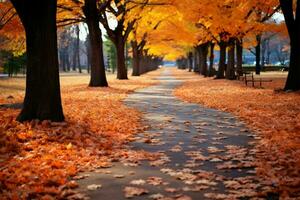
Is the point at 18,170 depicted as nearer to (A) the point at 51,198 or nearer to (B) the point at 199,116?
(A) the point at 51,198

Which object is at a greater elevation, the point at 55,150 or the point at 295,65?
the point at 295,65

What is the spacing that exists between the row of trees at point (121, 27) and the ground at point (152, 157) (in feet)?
→ 3.19

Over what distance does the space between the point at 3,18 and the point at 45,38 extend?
20554 mm

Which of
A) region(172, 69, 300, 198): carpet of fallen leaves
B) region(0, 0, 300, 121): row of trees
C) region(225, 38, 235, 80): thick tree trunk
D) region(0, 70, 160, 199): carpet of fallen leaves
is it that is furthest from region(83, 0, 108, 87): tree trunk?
region(0, 70, 160, 199): carpet of fallen leaves

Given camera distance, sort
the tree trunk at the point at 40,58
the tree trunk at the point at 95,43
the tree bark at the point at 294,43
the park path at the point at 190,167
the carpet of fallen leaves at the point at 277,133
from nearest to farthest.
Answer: the park path at the point at 190,167 < the carpet of fallen leaves at the point at 277,133 < the tree trunk at the point at 40,58 < the tree bark at the point at 294,43 < the tree trunk at the point at 95,43

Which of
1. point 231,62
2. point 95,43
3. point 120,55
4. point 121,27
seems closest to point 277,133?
point 95,43

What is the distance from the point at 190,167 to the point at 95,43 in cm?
1956

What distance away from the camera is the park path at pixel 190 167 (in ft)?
18.0

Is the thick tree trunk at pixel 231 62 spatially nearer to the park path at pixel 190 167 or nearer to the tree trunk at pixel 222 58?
the tree trunk at pixel 222 58

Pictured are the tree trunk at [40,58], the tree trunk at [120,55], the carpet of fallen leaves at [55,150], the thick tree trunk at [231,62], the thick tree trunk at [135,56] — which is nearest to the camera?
the carpet of fallen leaves at [55,150]

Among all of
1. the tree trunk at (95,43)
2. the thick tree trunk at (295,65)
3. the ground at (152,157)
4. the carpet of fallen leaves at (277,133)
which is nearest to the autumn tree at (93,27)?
the tree trunk at (95,43)

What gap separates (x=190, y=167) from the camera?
6.75 m

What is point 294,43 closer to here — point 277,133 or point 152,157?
point 277,133

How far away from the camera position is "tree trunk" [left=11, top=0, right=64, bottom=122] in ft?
33.2
